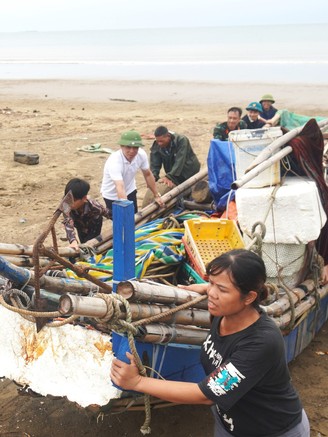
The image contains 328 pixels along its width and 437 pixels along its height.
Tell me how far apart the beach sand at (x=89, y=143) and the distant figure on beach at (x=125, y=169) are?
935 mm

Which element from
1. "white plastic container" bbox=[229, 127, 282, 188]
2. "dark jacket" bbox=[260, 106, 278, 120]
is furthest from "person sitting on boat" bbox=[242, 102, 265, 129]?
"white plastic container" bbox=[229, 127, 282, 188]

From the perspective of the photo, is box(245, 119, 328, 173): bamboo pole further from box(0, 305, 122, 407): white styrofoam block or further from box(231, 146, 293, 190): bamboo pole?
box(0, 305, 122, 407): white styrofoam block

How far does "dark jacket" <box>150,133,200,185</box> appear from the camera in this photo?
7117 mm

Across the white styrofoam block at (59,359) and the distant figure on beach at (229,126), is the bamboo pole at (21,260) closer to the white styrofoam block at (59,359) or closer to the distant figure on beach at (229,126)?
the white styrofoam block at (59,359)

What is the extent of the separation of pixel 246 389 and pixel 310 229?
2116mm

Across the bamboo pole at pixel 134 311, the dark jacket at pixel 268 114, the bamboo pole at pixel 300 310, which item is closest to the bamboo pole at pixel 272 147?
the bamboo pole at pixel 300 310

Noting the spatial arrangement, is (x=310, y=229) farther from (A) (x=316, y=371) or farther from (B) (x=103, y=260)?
(B) (x=103, y=260)

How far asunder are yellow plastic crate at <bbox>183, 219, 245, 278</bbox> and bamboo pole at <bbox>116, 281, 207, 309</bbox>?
110 centimetres

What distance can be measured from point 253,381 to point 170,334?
1104 mm

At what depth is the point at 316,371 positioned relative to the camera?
15.8 ft

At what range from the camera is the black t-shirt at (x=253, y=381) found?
2.28 meters

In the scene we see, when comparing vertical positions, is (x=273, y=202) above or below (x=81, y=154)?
above

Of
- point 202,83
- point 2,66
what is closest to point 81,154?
point 202,83

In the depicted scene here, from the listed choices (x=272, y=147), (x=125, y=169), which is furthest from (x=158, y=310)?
(x=125, y=169)
